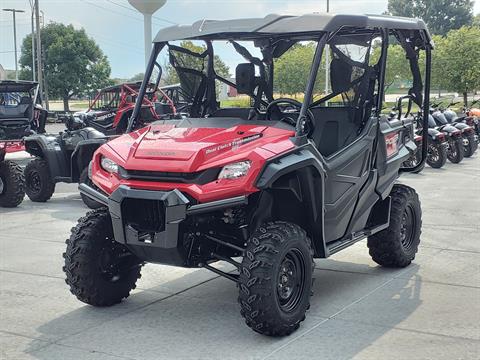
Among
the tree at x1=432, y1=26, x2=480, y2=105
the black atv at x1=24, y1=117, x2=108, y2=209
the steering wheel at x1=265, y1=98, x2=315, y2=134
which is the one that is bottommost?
the black atv at x1=24, y1=117, x2=108, y2=209

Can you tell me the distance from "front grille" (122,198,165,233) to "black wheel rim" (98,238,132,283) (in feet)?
2.44

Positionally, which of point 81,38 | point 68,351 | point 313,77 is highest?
point 81,38

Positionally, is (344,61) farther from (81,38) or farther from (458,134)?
(81,38)

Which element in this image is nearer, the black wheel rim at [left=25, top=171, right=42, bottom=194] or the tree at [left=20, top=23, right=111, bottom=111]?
the black wheel rim at [left=25, top=171, right=42, bottom=194]

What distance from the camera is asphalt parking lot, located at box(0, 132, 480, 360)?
4574mm

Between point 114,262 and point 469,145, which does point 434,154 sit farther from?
point 114,262

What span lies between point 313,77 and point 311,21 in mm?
419

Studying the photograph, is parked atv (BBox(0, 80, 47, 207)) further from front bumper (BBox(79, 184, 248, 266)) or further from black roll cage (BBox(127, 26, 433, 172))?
front bumper (BBox(79, 184, 248, 266))

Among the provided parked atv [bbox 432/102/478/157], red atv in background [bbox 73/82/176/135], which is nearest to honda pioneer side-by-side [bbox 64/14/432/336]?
red atv in background [bbox 73/82/176/135]

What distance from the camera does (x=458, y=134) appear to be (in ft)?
56.8

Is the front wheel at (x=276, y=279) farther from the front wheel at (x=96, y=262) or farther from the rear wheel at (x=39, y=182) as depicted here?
the rear wheel at (x=39, y=182)

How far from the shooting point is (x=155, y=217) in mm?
4648

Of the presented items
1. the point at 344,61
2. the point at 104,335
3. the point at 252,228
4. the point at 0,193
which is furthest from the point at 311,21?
the point at 0,193

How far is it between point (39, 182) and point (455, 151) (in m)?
10.4
